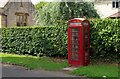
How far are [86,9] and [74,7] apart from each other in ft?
4.67

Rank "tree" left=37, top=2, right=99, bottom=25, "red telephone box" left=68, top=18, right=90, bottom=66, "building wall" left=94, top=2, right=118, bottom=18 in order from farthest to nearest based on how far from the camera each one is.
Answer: "building wall" left=94, top=2, right=118, bottom=18 < "tree" left=37, top=2, right=99, bottom=25 < "red telephone box" left=68, top=18, right=90, bottom=66

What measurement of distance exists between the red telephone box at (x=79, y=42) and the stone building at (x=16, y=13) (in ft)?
48.8

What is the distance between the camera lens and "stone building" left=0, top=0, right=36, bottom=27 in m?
22.2

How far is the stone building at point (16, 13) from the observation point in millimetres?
22219

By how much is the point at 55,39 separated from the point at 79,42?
8.41 feet

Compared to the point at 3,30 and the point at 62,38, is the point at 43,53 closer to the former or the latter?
the point at 62,38

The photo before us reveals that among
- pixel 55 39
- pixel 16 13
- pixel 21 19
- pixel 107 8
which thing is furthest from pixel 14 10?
pixel 107 8

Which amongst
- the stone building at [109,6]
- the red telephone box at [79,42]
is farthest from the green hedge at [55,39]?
the stone building at [109,6]

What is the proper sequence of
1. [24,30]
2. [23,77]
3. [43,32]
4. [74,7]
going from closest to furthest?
1. [23,77]
2. [43,32]
3. [24,30]
4. [74,7]

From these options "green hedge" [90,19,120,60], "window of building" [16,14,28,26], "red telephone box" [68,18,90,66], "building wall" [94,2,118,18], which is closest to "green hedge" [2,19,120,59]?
"green hedge" [90,19,120,60]

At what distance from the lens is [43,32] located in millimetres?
11781

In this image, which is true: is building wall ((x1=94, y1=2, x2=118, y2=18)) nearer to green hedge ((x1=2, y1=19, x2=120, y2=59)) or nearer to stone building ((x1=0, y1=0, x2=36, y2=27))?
stone building ((x1=0, y1=0, x2=36, y2=27))

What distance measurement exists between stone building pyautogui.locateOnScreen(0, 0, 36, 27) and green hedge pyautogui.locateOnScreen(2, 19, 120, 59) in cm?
824

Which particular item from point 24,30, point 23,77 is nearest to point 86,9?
point 24,30
